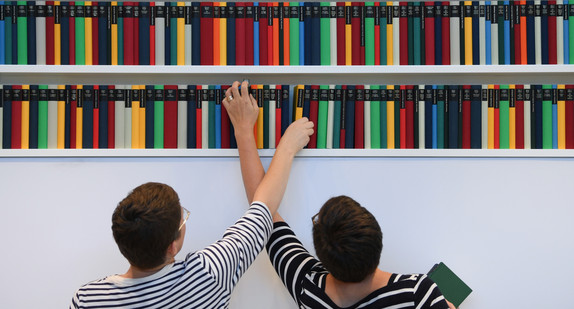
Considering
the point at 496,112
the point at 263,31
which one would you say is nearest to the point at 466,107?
the point at 496,112

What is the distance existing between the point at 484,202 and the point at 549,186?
0.26 metres

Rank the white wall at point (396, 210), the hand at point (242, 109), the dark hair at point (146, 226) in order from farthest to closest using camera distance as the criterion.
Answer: the white wall at point (396, 210), the hand at point (242, 109), the dark hair at point (146, 226)

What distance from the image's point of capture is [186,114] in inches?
67.2

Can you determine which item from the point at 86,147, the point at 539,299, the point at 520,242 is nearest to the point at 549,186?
the point at 520,242

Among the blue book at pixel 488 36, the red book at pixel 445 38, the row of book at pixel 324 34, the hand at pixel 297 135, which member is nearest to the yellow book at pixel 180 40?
the row of book at pixel 324 34

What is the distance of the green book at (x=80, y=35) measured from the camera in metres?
1.69

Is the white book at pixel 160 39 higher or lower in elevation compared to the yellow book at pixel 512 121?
higher

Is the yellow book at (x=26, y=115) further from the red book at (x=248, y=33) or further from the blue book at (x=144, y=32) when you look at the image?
the red book at (x=248, y=33)

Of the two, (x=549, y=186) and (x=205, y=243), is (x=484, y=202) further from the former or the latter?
(x=205, y=243)

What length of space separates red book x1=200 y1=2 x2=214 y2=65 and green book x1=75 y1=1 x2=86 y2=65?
0.43m

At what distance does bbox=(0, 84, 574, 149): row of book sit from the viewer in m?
1.69

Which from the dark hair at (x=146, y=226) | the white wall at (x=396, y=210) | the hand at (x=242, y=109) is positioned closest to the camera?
the dark hair at (x=146, y=226)

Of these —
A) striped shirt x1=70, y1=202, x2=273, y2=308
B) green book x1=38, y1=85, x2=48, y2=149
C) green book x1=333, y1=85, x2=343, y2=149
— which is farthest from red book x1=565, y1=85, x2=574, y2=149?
green book x1=38, y1=85, x2=48, y2=149

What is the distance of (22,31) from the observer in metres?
1.68
